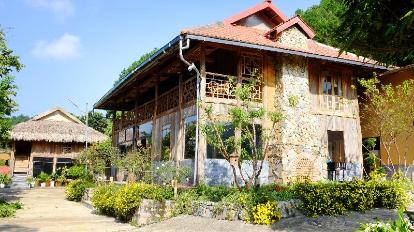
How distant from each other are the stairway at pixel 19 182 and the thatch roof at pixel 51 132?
3218 millimetres

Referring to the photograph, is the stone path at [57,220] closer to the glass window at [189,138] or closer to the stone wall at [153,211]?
the stone wall at [153,211]

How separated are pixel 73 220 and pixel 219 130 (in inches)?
262

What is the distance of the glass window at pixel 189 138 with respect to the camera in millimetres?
Answer: 14589

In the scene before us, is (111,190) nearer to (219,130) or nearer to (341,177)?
(219,130)

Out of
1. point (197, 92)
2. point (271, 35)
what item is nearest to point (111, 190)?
point (197, 92)

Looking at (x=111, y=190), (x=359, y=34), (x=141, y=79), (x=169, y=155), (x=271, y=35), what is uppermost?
(x=271, y=35)

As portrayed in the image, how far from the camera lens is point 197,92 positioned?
13508 mm

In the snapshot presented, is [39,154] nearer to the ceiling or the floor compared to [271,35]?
nearer to the floor

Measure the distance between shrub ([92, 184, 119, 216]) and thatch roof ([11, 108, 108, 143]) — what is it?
17.1 metres

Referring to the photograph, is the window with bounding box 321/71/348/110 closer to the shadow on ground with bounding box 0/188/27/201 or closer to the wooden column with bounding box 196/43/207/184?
the wooden column with bounding box 196/43/207/184

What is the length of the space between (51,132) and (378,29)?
1218 inches

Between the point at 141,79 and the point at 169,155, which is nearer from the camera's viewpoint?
the point at 169,155

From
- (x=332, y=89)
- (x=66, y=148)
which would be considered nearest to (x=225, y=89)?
(x=332, y=89)

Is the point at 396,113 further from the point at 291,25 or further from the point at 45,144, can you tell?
the point at 45,144
